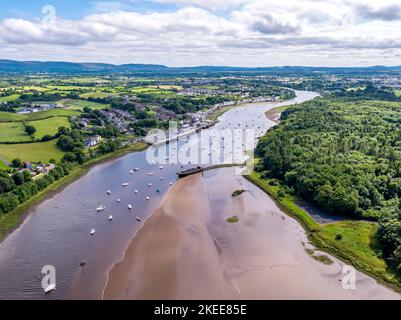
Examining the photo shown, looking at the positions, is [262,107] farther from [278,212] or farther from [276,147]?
[278,212]

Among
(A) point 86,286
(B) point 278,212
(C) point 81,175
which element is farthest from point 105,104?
(A) point 86,286

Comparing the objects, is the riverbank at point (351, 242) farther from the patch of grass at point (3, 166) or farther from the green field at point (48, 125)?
the green field at point (48, 125)

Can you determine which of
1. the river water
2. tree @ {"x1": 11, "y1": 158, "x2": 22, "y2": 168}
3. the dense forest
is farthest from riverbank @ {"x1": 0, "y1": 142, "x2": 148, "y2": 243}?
the dense forest

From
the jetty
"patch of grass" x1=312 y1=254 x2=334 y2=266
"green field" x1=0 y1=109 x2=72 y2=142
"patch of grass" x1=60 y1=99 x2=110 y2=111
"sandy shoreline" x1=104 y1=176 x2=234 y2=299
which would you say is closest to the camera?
"sandy shoreline" x1=104 y1=176 x2=234 y2=299

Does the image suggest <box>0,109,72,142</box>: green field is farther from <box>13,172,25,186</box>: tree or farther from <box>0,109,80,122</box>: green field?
<box>13,172,25,186</box>: tree

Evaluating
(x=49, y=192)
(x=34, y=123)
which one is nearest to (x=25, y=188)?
(x=49, y=192)

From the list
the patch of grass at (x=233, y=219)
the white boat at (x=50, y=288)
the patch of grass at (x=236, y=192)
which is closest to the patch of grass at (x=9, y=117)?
the patch of grass at (x=236, y=192)
